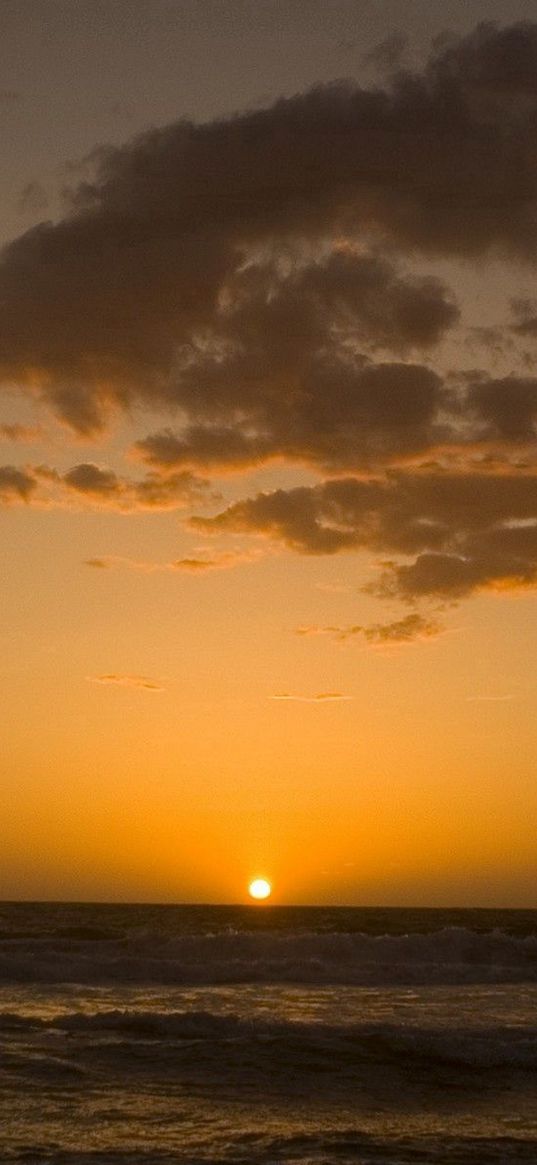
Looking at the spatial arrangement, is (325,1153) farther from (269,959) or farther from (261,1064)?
(269,959)

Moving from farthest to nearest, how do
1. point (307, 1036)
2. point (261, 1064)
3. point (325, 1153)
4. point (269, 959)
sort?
point (269, 959)
point (307, 1036)
point (261, 1064)
point (325, 1153)

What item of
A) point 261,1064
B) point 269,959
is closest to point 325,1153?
point 261,1064

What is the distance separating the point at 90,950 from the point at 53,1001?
43.2 ft

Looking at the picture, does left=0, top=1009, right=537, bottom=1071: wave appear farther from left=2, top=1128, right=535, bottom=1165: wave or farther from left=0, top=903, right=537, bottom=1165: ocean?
left=2, top=1128, right=535, bottom=1165: wave

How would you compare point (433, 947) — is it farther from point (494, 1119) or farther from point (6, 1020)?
point (494, 1119)

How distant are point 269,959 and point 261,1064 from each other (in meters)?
19.1

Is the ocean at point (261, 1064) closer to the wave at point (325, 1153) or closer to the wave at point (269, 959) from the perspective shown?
the wave at point (325, 1153)

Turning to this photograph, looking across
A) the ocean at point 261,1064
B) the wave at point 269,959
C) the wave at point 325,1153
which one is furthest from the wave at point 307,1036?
the wave at point 269,959

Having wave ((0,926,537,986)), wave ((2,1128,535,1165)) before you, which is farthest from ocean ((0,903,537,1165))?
wave ((0,926,537,986))

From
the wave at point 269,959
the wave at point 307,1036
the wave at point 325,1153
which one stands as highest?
the wave at point 325,1153

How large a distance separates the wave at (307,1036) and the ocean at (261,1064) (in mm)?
47

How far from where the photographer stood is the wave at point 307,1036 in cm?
1803

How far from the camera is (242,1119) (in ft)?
44.6

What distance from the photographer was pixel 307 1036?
63.6 feet
